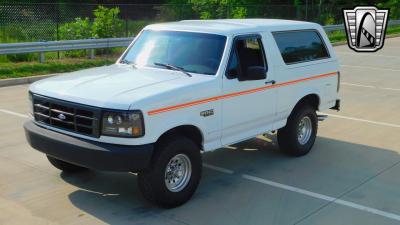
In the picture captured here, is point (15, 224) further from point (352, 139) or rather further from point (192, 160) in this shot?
point (352, 139)

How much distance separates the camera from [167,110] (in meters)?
5.14

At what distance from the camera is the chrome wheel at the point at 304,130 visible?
24.4ft

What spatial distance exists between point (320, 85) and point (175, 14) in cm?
2135

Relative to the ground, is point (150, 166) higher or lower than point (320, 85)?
lower

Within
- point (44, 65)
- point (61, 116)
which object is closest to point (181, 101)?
point (61, 116)

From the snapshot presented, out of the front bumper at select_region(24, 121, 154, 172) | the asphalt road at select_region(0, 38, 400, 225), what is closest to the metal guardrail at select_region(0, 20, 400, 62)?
the asphalt road at select_region(0, 38, 400, 225)

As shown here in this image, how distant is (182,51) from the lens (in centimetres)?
621

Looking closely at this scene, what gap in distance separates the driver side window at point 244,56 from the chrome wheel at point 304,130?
4.48ft

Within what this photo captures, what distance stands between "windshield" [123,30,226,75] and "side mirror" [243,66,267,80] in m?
0.36

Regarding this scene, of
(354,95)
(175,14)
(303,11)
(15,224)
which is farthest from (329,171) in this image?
(303,11)

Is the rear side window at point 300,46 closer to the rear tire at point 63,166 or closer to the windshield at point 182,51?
the windshield at point 182,51

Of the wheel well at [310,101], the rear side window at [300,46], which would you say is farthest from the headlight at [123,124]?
the wheel well at [310,101]

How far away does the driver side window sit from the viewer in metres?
6.00

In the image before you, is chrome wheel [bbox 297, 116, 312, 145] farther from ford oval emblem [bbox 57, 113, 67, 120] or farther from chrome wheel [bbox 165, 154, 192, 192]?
ford oval emblem [bbox 57, 113, 67, 120]
